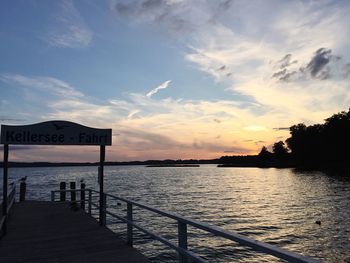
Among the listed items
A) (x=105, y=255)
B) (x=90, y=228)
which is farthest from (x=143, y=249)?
(x=105, y=255)

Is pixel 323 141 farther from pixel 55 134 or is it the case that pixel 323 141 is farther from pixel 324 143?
pixel 55 134

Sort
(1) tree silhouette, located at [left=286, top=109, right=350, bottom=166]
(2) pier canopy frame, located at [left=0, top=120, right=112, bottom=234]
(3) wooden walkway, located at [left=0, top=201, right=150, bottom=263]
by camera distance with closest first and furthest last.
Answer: (3) wooden walkway, located at [left=0, top=201, right=150, bottom=263] < (2) pier canopy frame, located at [left=0, top=120, right=112, bottom=234] < (1) tree silhouette, located at [left=286, top=109, right=350, bottom=166]

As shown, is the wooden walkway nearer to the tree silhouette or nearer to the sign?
the sign

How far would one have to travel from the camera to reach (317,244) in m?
19.9

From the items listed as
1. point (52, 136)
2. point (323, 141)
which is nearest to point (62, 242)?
point (52, 136)

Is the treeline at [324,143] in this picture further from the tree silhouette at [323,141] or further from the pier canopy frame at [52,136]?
the pier canopy frame at [52,136]

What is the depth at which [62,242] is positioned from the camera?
10156 mm

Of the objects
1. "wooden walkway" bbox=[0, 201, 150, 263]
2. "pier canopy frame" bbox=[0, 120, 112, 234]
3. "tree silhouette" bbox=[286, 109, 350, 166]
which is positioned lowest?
"wooden walkway" bbox=[0, 201, 150, 263]

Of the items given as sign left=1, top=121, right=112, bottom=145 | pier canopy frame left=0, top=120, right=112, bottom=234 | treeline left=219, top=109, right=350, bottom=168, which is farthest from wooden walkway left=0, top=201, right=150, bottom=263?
Result: treeline left=219, top=109, right=350, bottom=168

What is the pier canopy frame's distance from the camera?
11406 mm

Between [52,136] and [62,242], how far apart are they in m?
3.60

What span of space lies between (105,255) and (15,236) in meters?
4.28

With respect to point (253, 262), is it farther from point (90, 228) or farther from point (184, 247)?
point (184, 247)

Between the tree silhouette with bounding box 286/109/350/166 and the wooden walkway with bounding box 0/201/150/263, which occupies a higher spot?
the tree silhouette with bounding box 286/109/350/166
